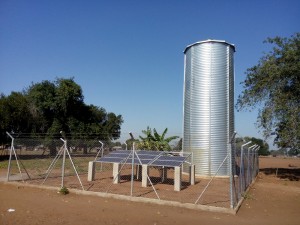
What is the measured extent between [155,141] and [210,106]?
181 inches

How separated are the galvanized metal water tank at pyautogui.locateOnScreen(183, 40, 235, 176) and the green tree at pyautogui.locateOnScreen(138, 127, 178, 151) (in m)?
1.42

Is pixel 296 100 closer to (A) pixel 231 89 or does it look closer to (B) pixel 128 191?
(A) pixel 231 89

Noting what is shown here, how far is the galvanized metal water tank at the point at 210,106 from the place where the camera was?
2031 cm

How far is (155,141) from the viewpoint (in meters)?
21.7

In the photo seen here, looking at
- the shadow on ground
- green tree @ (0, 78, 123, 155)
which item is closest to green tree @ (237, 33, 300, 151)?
the shadow on ground

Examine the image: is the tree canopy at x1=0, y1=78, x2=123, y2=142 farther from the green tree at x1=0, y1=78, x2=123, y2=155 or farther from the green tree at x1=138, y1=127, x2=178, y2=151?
the green tree at x1=138, y1=127, x2=178, y2=151

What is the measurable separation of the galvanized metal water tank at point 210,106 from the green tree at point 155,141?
1424 millimetres

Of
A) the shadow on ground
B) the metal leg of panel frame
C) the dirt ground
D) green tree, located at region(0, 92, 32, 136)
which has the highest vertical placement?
green tree, located at region(0, 92, 32, 136)

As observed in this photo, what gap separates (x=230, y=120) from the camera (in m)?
Result: 20.9

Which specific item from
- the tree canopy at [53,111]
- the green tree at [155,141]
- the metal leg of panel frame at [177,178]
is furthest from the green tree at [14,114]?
the metal leg of panel frame at [177,178]

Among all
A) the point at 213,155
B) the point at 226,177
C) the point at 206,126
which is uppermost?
the point at 206,126

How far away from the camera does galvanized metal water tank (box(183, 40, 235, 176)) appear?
66.6 ft

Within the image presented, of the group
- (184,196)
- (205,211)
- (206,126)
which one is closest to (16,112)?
(206,126)

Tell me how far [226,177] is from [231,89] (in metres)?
6.11
